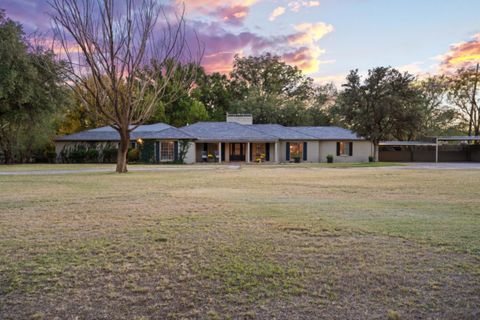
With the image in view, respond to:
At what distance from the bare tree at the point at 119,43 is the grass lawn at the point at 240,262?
12718 mm

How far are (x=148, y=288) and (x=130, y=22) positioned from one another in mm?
18883

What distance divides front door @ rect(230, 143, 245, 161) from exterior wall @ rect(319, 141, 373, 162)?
7316mm

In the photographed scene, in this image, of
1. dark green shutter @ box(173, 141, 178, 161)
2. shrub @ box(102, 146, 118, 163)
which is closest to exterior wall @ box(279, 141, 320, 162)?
dark green shutter @ box(173, 141, 178, 161)

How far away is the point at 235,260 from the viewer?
444cm

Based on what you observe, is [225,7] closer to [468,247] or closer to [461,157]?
[468,247]

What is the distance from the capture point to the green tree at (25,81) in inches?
848

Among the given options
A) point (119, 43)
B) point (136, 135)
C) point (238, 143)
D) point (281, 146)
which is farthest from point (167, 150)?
point (119, 43)

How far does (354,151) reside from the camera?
34625 mm

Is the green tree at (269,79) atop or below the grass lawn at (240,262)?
atop

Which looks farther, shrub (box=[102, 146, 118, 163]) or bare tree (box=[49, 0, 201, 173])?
shrub (box=[102, 146, 118, 163])

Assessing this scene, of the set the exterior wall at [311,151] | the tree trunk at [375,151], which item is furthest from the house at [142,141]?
the tree trunk at [375,151]

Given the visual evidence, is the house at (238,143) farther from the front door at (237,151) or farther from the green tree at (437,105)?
the green tree at (437,105)

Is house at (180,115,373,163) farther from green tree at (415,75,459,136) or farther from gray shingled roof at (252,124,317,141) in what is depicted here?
green tree at (415,75,459,136)

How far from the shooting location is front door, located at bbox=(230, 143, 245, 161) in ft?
114
